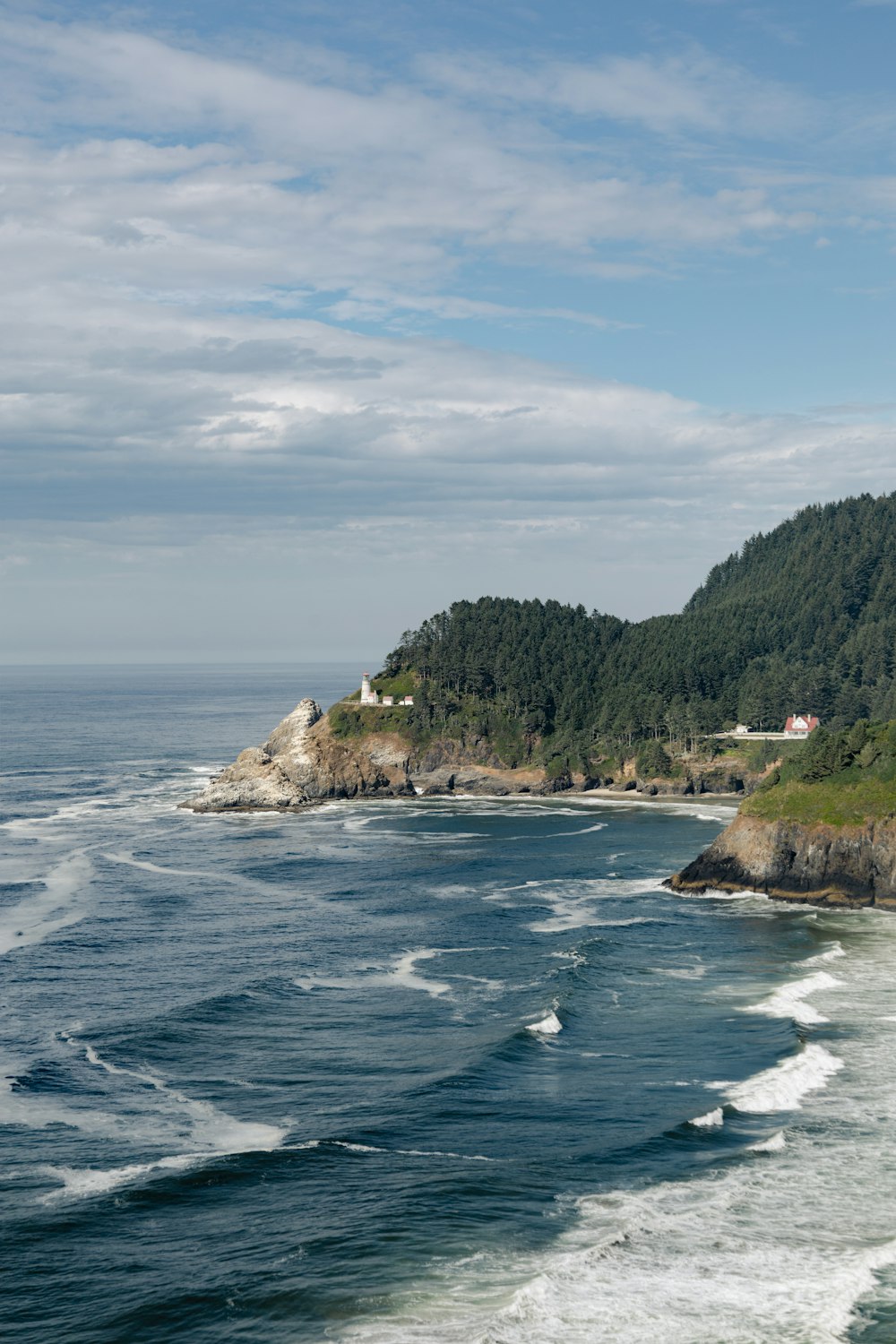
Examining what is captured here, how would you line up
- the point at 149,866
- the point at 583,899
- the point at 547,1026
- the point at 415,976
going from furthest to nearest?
the point at 149,866
the point at 583,899
the point at 415,976
the point at 547,1026

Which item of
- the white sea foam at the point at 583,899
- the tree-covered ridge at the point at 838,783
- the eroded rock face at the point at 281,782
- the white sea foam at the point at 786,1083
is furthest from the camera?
the eroded rock face at the point at 281,782

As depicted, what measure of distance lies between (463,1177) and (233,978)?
121ft

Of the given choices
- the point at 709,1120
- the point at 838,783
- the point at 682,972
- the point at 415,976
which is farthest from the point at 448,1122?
the point at 838,783

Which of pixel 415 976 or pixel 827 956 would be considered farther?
pixel 827 956

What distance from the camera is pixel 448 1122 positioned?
57.2m

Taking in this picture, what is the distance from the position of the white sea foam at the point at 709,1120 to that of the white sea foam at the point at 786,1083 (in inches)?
72.7

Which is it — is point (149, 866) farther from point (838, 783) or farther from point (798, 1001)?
point (798, 1001)

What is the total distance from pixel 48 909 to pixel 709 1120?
232 feet

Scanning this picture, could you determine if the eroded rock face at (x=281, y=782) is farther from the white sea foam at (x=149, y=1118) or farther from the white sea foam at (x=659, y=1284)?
the white sea foam at (x=659, y=1284)

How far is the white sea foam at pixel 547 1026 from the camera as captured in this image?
2749 inches

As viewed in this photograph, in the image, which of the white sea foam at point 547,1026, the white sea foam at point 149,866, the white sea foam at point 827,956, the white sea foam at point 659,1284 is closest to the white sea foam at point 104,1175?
the white sea foam at point 659,1284

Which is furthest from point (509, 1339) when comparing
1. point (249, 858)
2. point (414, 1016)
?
point (249, 858)

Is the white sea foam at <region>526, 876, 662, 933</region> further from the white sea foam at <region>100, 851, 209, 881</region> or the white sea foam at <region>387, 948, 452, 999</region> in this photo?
the white sea foam at <region>100, 851, 209, 881</region>

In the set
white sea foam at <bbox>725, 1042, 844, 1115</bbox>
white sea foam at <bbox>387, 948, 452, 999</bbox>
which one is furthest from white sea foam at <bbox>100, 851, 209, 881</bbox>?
white sea foam at <bbox>725, 1042, 844, 1115</bbox>
